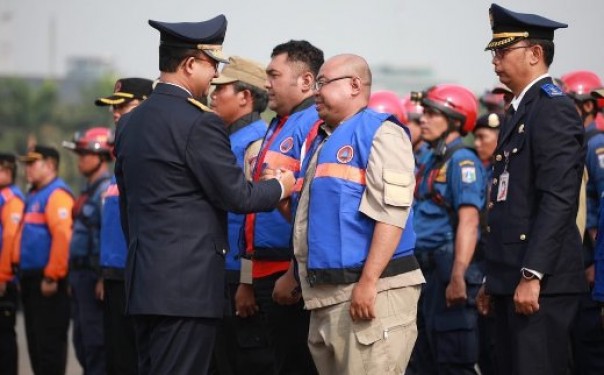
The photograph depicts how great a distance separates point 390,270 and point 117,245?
3578 millimetres

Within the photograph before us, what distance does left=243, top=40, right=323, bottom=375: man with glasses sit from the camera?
6.44 meters

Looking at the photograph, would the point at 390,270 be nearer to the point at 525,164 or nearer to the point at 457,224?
the point at 525,164

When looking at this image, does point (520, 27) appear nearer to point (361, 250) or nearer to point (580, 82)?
point (361, 250)

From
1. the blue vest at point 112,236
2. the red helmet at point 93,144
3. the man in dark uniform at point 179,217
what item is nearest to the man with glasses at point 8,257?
the red helmet at point 93,144

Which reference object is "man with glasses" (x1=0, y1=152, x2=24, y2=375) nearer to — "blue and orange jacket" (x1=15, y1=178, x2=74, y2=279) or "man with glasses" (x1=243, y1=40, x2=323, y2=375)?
"blue and orange jacket" (x1=15, y1=178, x2=74, y2=279)

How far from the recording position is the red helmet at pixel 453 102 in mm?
8680

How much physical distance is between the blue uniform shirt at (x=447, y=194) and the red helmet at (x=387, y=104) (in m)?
2.50

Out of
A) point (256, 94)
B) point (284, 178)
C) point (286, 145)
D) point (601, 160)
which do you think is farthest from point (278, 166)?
point (601, 160)

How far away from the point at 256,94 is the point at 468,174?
1.66m

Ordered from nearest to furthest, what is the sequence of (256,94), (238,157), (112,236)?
(238,157), (256,94), (112,236)

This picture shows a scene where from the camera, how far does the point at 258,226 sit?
6.68 metres

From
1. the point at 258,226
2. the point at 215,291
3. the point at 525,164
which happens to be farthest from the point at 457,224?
the point at 215,291

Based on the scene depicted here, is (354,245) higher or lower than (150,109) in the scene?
lower

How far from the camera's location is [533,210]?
18.3 ft
